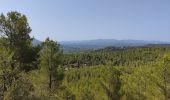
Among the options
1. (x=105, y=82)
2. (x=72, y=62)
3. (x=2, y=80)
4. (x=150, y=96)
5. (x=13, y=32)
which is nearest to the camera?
(x=2, y=80)

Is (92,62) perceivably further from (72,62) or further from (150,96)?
(150,96)

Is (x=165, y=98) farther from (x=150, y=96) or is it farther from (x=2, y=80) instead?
(x=2, y=80)

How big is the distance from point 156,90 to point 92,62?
144052 mm

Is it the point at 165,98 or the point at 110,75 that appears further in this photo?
the point at 110,75

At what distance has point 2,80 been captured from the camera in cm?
1747

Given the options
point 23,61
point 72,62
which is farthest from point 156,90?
point 72,62

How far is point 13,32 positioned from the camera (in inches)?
1030

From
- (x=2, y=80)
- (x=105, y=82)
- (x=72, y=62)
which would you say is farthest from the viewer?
(x=72, y=62)

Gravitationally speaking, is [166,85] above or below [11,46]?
below

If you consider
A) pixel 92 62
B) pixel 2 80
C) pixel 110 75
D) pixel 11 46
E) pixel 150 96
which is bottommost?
pixel 92 62

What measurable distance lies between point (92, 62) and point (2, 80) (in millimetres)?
155811

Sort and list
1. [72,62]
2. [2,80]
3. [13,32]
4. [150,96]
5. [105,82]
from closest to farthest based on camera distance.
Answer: [2,80] < [13,32] < [150,96] < [105,82] < [72,62]

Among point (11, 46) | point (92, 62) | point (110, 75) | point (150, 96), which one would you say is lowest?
point (92, 62)

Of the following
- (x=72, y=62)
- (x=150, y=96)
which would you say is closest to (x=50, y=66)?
(x=150, y=96)
